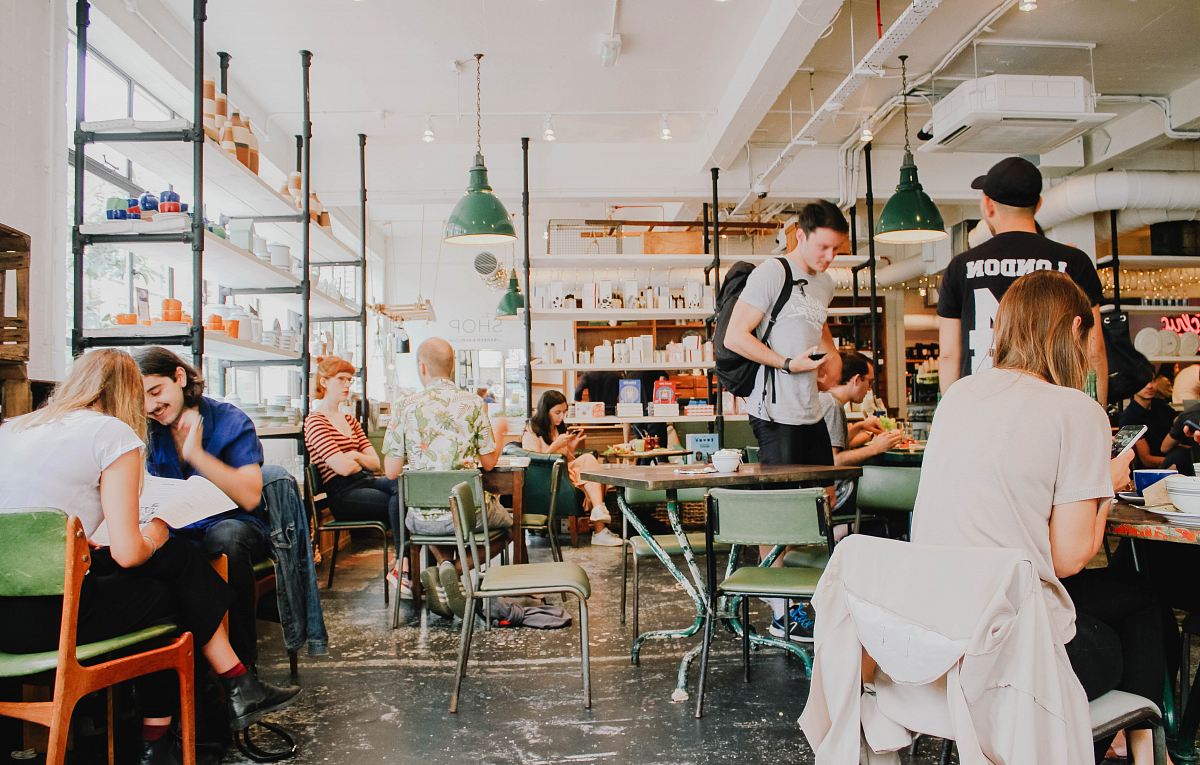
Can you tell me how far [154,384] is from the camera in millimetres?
2732

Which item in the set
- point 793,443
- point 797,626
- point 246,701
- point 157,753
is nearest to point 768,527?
point 793,443

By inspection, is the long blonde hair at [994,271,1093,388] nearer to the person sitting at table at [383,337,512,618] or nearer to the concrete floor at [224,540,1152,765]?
the concrete floor at [224,540,1152,765]

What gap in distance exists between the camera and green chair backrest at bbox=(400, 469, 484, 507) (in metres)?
3.98

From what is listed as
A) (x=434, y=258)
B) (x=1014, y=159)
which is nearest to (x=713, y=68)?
(x=1014, y=159)

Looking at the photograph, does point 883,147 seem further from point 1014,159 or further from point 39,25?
point 39,25

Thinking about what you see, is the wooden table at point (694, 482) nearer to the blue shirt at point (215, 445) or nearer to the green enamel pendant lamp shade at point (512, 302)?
the blue shirt at point (215, 445)

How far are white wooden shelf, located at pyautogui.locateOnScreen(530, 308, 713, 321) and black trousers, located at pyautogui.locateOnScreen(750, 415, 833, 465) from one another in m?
4.60

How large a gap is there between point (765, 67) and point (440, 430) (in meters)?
3.46

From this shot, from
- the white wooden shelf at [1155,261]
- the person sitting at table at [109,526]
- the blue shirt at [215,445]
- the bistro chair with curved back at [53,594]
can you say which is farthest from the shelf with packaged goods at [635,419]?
the bistro chair with curved back at [53,594]

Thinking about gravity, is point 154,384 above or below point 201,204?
below

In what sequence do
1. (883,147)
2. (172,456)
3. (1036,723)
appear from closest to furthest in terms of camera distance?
(1036,723) < (172,456) < (883,147)

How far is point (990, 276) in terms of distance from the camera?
263 centimetres

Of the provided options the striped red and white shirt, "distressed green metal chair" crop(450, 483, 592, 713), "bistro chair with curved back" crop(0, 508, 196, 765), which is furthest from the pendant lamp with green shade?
"bistro chair with curved back" crop(0, 508, 196, 765)

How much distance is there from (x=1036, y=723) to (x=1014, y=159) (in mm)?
1911
